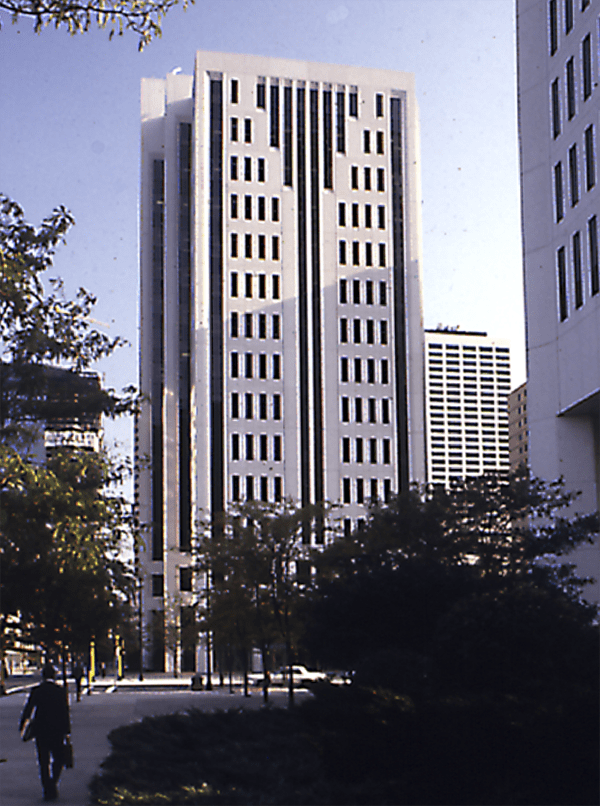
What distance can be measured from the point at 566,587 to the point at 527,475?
14.8ft

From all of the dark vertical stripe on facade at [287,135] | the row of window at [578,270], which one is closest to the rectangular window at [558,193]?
the row of window at [578,270]

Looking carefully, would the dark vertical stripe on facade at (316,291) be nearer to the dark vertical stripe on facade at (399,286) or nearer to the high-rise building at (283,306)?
the high-rise building at (283,306)

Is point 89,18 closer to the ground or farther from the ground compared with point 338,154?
closer to the ground

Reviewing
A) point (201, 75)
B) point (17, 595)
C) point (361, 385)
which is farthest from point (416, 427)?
point (17, 595)

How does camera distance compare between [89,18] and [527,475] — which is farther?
[527,475]

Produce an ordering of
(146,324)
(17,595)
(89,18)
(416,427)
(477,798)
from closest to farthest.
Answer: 1. (89,18)
2. (477,798)
3. (17,595)
4. (416,427)
5. (146,324)

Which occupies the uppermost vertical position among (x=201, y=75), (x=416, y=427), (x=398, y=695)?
(x=201, y=75)

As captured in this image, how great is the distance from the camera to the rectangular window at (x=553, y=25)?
3581 cm

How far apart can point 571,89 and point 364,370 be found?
63.5 metres

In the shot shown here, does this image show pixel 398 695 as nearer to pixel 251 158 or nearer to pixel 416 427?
pixel 416 427

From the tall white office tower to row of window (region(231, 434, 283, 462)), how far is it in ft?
191

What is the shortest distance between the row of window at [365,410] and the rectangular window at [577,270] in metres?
62.9

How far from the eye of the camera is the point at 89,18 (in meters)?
8.30

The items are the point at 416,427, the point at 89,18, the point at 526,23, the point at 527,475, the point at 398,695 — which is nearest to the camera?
the point at 89,18
